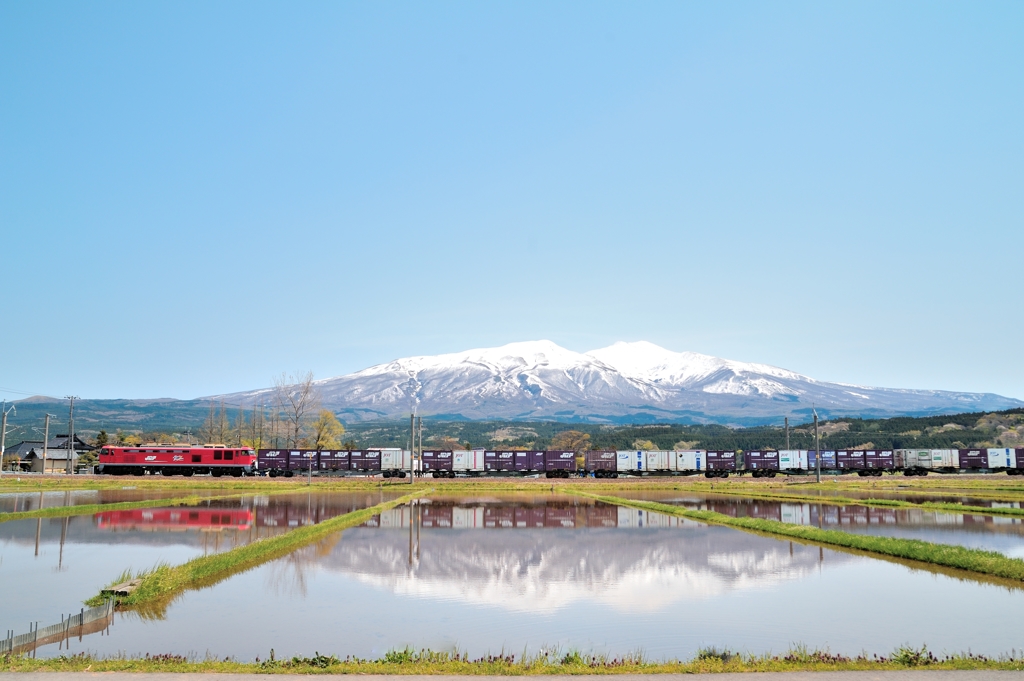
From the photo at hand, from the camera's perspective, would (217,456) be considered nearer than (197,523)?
No

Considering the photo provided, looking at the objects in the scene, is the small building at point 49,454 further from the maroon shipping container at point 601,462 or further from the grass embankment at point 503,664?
the grass embankment at point 503,664

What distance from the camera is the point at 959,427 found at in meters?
192

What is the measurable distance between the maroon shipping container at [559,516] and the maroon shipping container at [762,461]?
59321mm

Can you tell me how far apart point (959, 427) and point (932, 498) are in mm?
155498

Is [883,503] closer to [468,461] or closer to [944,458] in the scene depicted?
[468,461]

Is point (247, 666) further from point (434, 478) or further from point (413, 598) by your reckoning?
point (434, 478)

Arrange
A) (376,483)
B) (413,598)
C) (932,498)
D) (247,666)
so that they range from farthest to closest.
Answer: (376,483)
(932,498)
(413,598)
(247,666)

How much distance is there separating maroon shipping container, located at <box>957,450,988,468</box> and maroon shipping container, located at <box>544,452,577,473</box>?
57996 millimetres

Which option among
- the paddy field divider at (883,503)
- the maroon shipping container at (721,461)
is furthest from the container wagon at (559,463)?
the paddy field divider at (883,503)

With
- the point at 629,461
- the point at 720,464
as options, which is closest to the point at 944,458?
the point at 720,464

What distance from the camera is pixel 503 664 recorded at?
1408 centimetres

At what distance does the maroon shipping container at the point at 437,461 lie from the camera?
334ft

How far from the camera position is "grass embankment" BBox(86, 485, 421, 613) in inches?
793

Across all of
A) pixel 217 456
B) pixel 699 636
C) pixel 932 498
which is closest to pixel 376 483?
pixel 217 456
